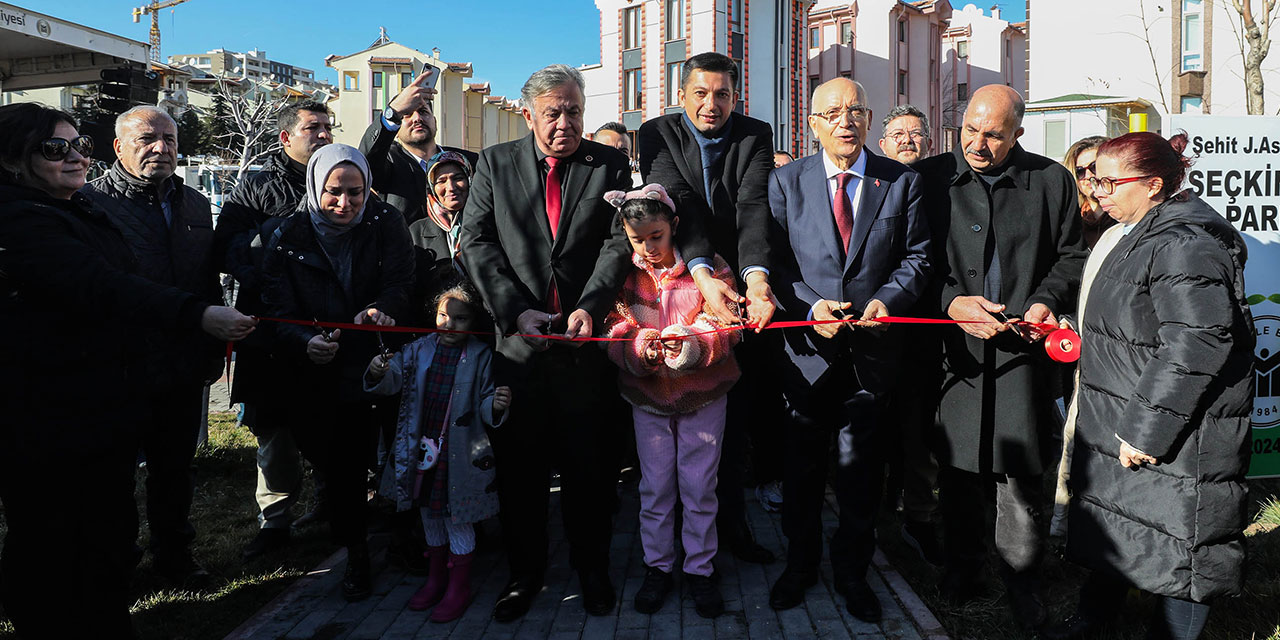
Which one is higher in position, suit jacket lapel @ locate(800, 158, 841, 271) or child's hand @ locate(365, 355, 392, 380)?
suit jacket lapel @ locate(800, 158, 841, 271)

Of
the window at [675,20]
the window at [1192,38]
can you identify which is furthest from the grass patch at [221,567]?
the window at [675,20]

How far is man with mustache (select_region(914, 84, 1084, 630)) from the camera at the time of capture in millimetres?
3639

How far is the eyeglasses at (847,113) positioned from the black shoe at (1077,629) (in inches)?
91.1

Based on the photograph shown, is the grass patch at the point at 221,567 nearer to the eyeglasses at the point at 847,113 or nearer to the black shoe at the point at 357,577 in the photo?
the black shoe at the point at 357,577

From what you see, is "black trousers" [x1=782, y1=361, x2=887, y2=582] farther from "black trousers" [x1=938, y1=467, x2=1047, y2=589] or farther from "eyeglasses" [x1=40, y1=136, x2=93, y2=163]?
"eyeglasses" [x1=40, y1=136, x2=93, y2=163]

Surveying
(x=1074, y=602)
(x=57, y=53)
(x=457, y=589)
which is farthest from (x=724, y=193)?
(x=57, y=53)

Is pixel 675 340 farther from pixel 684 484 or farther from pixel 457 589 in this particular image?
pixel 457 589

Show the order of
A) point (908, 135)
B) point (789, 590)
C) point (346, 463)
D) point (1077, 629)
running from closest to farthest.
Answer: point (1077, 629) → point (789, 590) → point (346, 463) → point (908, 135)

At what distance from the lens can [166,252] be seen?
13.5 feet

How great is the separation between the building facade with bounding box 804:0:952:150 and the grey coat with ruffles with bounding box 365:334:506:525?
35.5 m

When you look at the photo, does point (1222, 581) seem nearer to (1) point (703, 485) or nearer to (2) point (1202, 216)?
(2) point (1202, 216)

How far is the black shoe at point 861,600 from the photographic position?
365cm

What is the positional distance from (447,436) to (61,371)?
1574 millimetres

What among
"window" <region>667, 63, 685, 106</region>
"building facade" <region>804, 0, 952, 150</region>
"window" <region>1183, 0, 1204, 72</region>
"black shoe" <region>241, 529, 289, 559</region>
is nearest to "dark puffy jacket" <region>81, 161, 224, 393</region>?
"black shoe" <region>241, 529, 289, 559</region>
